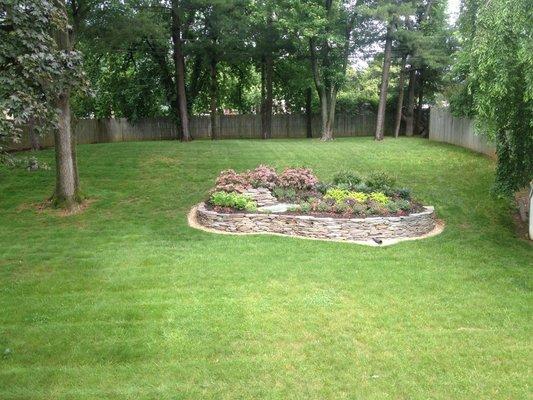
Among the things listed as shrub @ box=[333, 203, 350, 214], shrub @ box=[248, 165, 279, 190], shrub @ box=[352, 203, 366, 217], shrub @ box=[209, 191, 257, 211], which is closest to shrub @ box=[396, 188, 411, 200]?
shrub @ box=[352, 203, 366, 217]

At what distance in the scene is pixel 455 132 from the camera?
21.1 m

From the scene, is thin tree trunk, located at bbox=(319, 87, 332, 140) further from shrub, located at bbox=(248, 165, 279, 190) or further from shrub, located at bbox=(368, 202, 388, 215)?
shrub, located at bbox=(368, 202, 388, 215)

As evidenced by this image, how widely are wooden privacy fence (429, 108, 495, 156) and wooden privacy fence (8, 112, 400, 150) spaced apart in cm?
435

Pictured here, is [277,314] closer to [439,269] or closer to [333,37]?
[439,269]

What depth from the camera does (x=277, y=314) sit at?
650cm

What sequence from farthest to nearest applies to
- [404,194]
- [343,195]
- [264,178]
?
[264,178]
[404,194]
[343,195]

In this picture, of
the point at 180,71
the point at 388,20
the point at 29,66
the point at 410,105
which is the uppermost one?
the point at 388,20

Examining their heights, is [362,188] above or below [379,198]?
above

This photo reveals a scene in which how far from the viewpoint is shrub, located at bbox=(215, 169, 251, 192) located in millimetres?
11164

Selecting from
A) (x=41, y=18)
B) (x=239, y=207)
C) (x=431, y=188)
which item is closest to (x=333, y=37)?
(x=431, y=188)

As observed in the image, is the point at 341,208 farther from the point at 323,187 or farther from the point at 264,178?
the point at 264,178

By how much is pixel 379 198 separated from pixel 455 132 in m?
12.3

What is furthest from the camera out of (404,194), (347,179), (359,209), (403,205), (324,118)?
(324,118)

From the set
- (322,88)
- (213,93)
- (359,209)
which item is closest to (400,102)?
(322,88)
